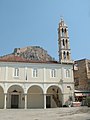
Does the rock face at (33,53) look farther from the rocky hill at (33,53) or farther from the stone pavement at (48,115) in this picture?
the stone pavement at (48,115)

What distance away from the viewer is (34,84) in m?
37.7

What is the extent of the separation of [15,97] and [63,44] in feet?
45.5

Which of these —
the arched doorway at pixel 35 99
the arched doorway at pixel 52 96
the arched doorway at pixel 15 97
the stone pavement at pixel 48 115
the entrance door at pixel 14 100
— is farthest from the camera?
the arched doorway at pixel 52 96

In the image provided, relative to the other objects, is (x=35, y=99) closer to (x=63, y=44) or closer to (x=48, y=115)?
(x=63, y=44)

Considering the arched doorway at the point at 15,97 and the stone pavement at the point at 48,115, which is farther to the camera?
the arched doorway at the point at 15,97

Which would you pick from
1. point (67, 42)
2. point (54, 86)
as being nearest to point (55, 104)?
point (54, 86)

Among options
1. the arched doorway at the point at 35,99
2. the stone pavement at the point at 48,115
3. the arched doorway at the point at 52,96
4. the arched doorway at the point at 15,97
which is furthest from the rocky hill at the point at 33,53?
the stone pavement at the point at 48,115

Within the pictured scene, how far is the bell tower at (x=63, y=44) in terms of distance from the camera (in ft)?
139

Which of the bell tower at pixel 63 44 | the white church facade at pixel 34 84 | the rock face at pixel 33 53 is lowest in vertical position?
the white church facade at pixel 34 84

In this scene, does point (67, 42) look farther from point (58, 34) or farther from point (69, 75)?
point (69, 75)

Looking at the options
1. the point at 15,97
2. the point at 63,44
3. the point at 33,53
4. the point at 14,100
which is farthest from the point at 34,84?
the point at 33,53

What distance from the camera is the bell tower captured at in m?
42.4

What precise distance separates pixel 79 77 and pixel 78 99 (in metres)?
10.8

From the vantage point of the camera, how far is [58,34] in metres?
45.7
